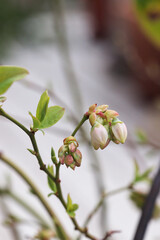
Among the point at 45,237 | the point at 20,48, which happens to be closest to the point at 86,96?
the point at 20,48

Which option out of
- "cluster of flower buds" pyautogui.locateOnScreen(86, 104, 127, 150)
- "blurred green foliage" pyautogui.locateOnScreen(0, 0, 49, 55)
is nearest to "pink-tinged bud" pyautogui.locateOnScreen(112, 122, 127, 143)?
"cluster of flower buds" pyautogui.locateOnScreen(86, 104, 127, 150)

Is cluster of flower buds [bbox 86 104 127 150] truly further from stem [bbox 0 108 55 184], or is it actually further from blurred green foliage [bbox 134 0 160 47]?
blurred green foliage [bbox 134 0 160 47]

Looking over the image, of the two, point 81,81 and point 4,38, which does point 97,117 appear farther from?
point 4,38

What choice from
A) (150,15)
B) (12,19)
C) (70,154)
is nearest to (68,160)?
(70,154)

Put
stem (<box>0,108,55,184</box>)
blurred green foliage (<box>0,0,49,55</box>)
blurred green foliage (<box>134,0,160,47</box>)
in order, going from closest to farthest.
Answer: stem (<box>0,108,55,184</box>) → blurred green foliage (<box>134,0,160,47</box>) → blurred green foliage (<box>0,0,49,55</box>)

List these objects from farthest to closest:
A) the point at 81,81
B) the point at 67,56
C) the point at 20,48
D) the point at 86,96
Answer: the point at 20,48 → the point at 81,81 → the point at 86,96 → the point at 67,56

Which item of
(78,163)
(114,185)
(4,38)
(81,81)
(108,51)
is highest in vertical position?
(4,38)

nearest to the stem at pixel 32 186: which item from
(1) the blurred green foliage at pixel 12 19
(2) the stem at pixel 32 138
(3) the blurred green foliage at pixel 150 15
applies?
(2) the stem at pixel 32 138
